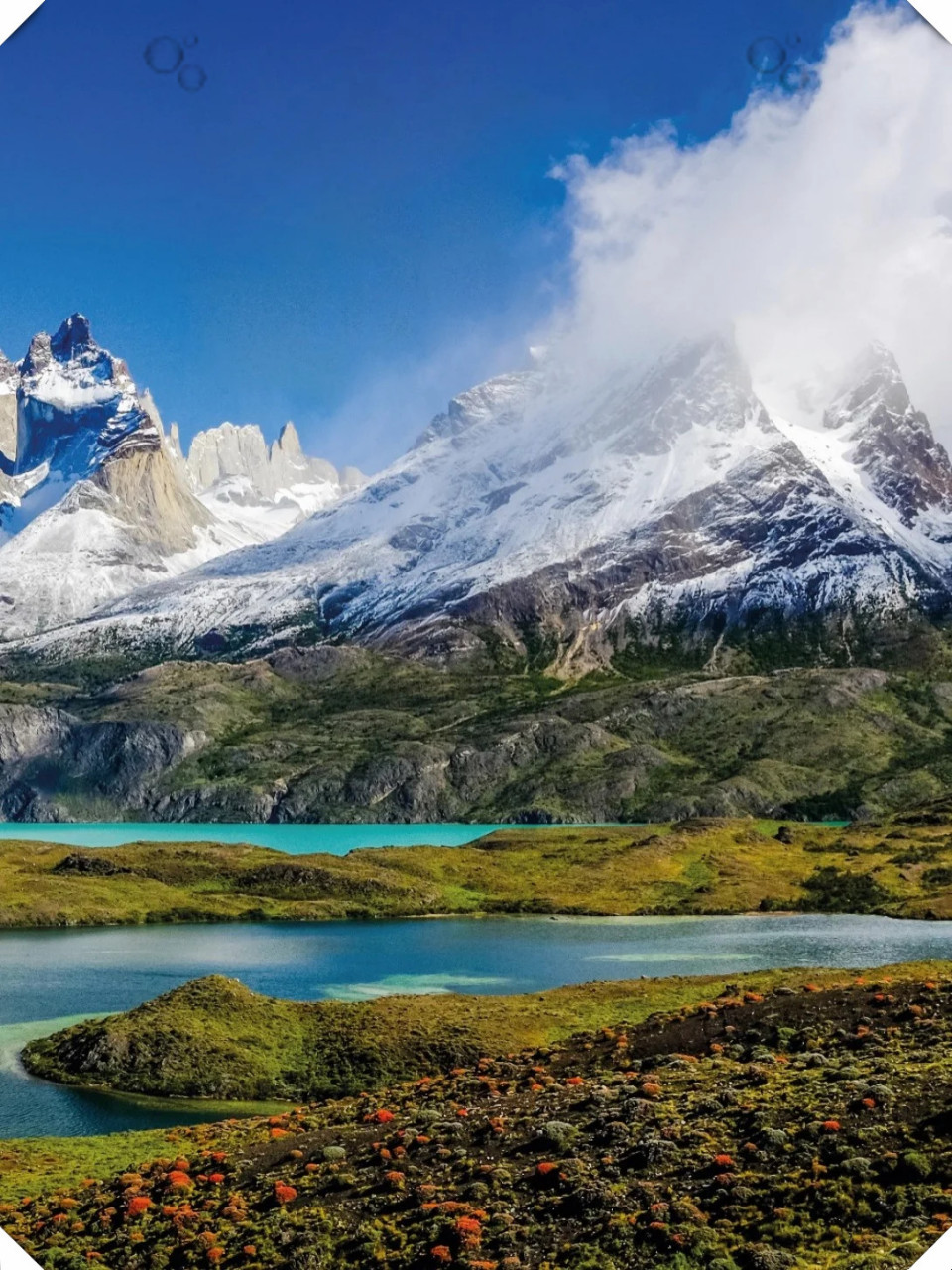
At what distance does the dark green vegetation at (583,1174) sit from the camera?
3384 cm

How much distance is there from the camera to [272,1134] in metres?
51.7

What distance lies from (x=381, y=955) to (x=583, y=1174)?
3755 inches

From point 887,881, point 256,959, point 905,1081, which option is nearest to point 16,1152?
point 905,1081

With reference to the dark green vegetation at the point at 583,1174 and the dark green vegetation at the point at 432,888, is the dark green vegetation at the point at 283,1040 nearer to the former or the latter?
the dark green vegetation at the point at 583,1174

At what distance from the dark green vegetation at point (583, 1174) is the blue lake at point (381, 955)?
24323 millimetres

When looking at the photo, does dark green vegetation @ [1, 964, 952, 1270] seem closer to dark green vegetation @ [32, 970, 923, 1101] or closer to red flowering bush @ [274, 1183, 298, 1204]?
red flowering bush @ [274, 1183, 298, 1204]

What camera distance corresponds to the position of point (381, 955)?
13050cm

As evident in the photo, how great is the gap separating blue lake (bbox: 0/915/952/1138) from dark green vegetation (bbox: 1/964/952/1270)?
24323 mm

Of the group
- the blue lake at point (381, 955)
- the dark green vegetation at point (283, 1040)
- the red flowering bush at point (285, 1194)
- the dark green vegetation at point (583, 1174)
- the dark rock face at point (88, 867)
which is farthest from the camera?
the dark rock face at point (88, 867)

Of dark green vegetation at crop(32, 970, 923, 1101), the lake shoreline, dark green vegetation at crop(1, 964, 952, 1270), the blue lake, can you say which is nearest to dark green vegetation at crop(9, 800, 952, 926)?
the lake shoreline

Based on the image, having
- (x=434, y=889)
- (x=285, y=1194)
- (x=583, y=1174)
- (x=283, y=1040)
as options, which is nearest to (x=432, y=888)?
(x=434, y=889)

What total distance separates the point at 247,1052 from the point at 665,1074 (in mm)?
36298

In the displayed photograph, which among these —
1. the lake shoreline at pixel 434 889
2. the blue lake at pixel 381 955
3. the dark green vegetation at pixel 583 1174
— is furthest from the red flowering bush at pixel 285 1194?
the lake shoreline at pixel 434 889

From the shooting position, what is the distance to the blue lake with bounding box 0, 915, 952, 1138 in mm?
97188
